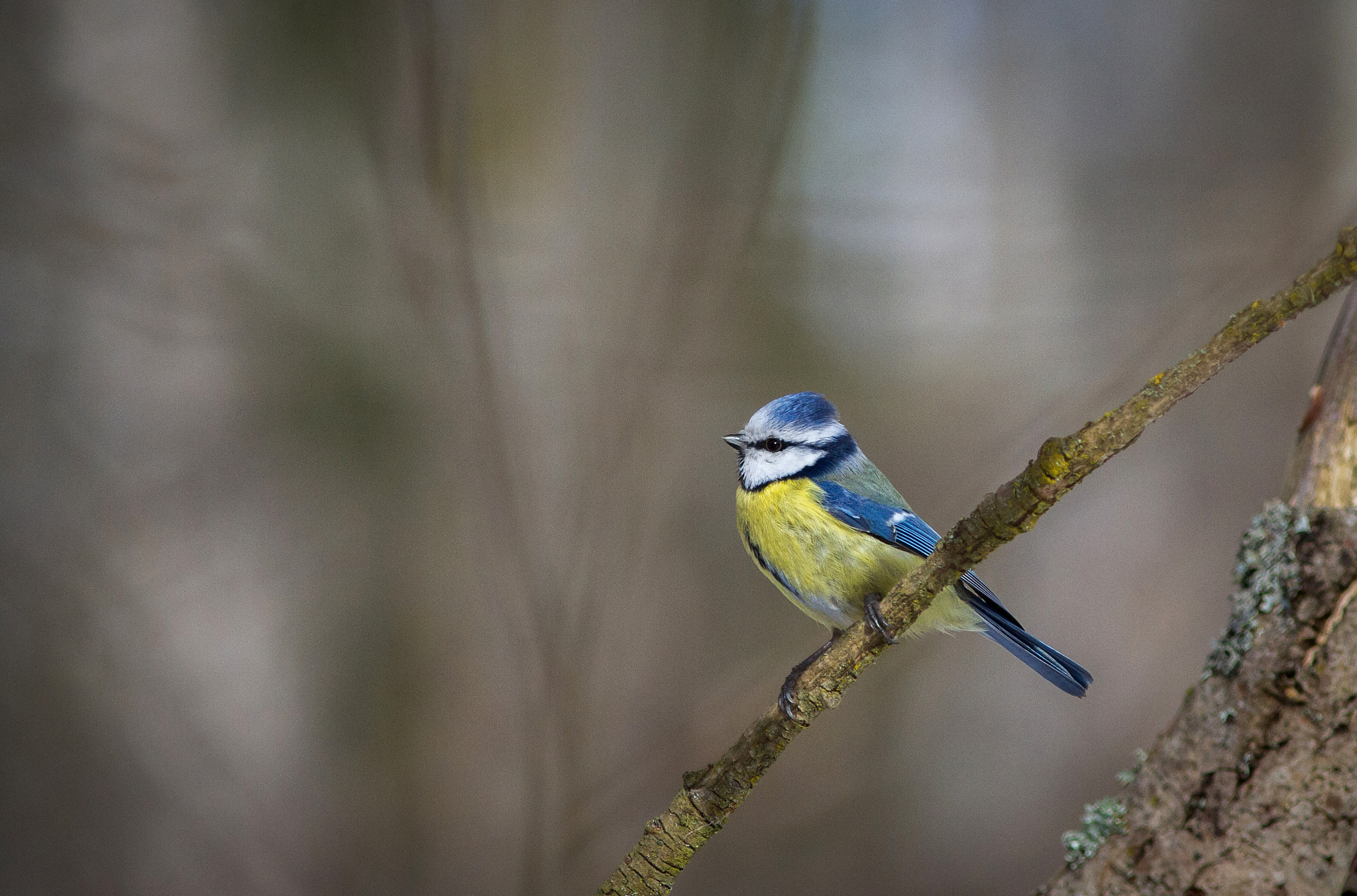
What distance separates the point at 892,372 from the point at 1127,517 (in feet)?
1.55

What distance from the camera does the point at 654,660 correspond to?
1548 millimetres

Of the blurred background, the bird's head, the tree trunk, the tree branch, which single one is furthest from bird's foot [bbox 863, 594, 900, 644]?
the blurred background

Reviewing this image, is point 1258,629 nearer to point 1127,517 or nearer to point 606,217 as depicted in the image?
point 1127,517

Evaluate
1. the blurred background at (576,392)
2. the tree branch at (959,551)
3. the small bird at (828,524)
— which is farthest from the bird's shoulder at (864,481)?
the blurred background at (576,392)

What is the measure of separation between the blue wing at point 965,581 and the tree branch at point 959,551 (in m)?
0.20

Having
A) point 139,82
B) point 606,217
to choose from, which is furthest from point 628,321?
point 139,82

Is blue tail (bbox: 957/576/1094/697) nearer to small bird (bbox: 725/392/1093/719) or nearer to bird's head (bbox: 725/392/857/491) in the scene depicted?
small bird (bbox: 725/392/1093/719)

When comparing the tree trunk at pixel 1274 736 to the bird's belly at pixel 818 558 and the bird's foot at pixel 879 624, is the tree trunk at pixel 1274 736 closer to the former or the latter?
the bird's belly at pixel 818 558

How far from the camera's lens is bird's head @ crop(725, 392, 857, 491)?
78cm

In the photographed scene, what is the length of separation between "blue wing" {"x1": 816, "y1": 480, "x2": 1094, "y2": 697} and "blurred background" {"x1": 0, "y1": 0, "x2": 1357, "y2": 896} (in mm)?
561

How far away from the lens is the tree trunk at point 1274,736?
0.69 meters

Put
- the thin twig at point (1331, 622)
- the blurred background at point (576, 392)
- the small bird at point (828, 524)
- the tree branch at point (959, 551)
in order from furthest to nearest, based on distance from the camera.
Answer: the blurred background at point (576, 392) → the small bird at point (828, 524) → the thin twig at point (1331, 622) → the tree branch at point (959, 551)

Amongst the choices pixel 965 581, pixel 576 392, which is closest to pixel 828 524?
pixel 965 581

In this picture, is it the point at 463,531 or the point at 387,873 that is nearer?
the point at 387,873
